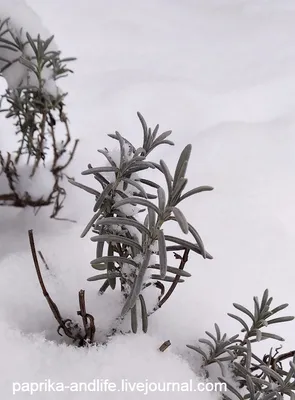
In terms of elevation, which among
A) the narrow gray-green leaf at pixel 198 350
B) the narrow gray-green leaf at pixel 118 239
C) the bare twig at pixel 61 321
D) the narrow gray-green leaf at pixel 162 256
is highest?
the narrow gray-green leaf at pixel 162 256

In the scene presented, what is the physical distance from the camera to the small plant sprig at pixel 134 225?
2.01 ft

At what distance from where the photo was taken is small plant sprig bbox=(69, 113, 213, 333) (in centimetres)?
61

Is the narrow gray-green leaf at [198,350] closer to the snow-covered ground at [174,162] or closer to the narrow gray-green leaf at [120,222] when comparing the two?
the snow-covered ground at [174,162]

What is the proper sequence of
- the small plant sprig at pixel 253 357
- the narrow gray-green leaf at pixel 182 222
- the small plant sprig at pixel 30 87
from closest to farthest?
the narrow gray-green leaf at pixel 182 222, the small plant sprig at pixel 253 357, the small plant sprig at pixel 30 87

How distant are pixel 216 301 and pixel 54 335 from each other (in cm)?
32

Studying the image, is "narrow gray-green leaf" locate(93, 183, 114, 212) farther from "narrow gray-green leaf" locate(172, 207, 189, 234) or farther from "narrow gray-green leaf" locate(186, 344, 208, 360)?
"narrow gray-green leaf" locate(186, 344, 208, 360)

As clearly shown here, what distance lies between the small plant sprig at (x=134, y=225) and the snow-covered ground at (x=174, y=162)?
0.10m

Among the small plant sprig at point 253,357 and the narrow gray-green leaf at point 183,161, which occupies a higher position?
the narrow gray-green leaf at point 183,161

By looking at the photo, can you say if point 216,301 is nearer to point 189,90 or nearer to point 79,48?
point 189,90

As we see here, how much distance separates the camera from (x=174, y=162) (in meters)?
1.34

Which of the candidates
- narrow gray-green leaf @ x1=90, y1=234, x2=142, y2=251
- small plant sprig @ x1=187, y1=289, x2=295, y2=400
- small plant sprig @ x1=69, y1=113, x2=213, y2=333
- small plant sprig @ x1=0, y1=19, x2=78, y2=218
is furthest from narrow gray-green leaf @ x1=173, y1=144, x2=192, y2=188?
small plant sprig @ x1=0, y1=19, x2=78, y2=218

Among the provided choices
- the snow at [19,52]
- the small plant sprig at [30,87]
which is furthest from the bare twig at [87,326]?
the snow at [19,52]

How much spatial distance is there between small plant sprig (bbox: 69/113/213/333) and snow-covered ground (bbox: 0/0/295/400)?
0.33 ft

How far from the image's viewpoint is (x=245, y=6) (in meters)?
2.04
